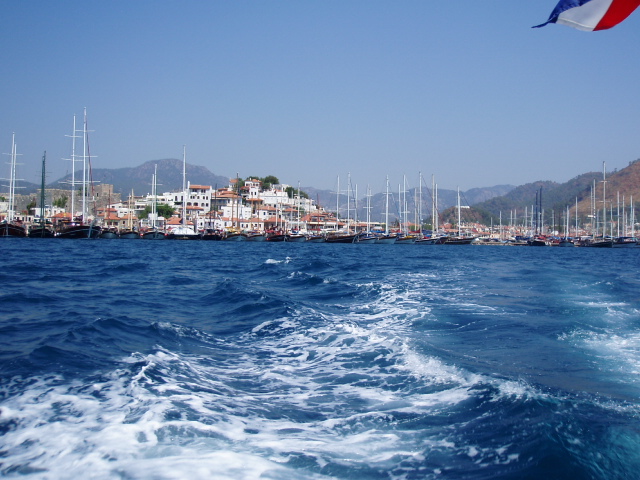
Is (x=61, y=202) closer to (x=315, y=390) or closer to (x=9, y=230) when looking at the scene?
(x=9, y=230)

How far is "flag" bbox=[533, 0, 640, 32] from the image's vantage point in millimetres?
3818

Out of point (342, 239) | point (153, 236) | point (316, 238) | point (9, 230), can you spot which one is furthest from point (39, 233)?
point (342, 239)

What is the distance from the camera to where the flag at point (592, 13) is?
3818mm

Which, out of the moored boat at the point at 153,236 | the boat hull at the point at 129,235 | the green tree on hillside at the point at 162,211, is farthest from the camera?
the green tree on hillside at the point at 162,211

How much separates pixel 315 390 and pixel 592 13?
170 inches

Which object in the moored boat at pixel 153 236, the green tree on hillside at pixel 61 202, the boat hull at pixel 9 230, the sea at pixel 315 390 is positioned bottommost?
the sea at pixel 315 390

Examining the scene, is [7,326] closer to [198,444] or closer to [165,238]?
→ [198,444]

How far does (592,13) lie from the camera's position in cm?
389

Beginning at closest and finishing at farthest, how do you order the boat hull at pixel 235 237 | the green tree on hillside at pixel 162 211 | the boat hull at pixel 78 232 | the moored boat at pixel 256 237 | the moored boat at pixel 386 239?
1. the boat hull at pixel 78 232
2. the boat hull at pixel 235 237
3. the moored boat at pixel 256 237
4. the moored boat at pixel 386 239
5. the green tree on hillside at pixel 162 211

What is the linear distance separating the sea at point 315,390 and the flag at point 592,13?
303 cm

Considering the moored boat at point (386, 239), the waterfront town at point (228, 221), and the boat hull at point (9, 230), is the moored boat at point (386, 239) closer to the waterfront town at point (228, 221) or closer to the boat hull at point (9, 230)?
the waterfront town at point (228, 221)

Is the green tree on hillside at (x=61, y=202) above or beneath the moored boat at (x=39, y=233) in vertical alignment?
above

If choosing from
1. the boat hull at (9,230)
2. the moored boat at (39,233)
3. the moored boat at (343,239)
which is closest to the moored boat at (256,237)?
the moored boat at (343,239)

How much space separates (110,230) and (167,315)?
2265 inches
